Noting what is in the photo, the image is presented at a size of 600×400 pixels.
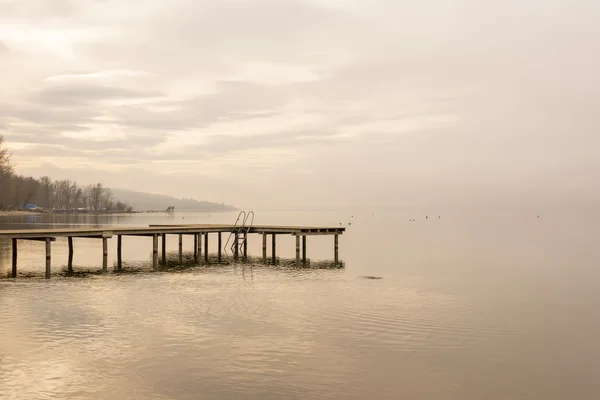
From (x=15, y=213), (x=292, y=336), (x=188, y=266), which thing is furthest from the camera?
(x=15, y=213)

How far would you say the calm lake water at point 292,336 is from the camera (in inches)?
604

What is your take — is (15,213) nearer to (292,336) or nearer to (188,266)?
(188,266)

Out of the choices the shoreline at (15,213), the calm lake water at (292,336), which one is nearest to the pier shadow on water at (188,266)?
the calm lake water at (292,336)

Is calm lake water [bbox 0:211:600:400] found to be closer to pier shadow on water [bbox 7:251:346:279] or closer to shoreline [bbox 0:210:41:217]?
pier shadow on water [bbox 7:251:346:279]

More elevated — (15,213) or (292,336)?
(15,213)

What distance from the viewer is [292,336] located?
20.8 m

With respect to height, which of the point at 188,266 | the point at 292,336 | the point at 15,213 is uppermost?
the point at 15,213


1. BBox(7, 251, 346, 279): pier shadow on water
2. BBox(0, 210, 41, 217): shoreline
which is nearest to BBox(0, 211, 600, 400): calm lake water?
BBox(7, 251, 346, 279): pier shadow on water

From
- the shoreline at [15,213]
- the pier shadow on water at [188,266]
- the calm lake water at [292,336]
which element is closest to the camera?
the calm lake water at [292,336]

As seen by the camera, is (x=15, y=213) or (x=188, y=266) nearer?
(x=188, y=266)

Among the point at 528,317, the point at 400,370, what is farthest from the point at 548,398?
the point at 528,317

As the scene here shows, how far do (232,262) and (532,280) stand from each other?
2299 centimetres

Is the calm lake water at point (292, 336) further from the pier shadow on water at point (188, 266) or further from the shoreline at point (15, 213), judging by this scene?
the shoreline at point (15, 213)

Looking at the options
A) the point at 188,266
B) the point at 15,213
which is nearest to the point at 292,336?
the point at 188,266
